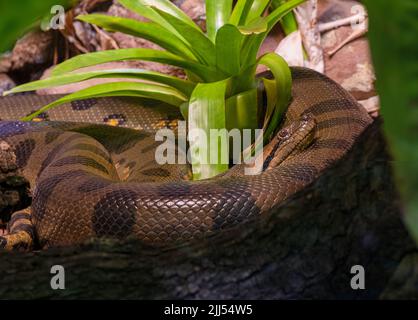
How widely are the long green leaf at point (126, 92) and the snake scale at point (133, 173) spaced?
1.03ft

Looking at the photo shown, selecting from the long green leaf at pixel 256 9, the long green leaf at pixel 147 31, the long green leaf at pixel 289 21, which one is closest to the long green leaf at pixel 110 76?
the long green leaf at pixel 147 31

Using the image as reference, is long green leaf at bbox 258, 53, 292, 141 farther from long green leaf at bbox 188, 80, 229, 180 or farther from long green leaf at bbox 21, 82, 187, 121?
long green leaf at bbox 21, 82, 187, 121

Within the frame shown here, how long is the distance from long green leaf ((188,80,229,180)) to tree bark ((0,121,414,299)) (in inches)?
62.8

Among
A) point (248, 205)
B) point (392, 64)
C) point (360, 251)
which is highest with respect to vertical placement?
point (248, 205)

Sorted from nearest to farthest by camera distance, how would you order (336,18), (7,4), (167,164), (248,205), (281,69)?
(7,4) < (248,205) < (281,69) < (167,164) < (336,18)

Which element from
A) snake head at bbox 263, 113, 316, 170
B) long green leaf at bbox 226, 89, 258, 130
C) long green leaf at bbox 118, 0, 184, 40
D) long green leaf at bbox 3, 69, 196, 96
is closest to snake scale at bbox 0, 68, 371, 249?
snake head at bbox 263, 113, 316, 170

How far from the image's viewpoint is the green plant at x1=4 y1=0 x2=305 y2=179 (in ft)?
9.72

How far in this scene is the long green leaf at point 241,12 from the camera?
324cm

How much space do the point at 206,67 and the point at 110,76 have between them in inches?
24.1

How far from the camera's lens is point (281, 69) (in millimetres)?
3166

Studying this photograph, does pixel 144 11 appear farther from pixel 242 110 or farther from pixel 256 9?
pixel 242 110
